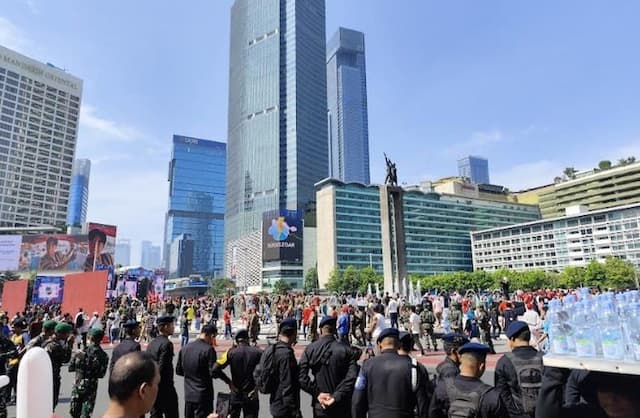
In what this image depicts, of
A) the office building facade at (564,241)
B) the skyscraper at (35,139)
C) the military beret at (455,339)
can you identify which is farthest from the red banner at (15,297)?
the office building facade at (564,241)

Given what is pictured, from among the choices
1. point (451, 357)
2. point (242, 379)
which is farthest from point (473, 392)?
point (242, 379)

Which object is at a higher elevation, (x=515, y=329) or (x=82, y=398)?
(x=515, y=329)

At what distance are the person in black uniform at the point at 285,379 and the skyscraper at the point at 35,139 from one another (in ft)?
428

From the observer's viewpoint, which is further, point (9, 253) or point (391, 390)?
point (9, 253)

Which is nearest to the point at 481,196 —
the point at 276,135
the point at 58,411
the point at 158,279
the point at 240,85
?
the point at 276,135

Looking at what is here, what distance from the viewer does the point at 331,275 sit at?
100m

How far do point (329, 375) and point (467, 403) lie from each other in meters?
1.86

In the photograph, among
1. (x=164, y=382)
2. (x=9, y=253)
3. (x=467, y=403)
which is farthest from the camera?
(x=9, y=253)

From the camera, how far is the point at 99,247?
6388 cm

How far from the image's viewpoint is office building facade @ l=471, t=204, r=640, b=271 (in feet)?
307

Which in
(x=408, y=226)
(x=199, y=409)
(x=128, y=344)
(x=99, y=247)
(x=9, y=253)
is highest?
(x=408, y=226)

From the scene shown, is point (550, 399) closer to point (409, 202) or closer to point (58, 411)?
point (58, 411)

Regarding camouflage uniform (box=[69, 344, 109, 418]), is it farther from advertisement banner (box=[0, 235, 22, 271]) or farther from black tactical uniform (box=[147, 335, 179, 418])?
advertisement banner (box=[0, 235, 22, 271])

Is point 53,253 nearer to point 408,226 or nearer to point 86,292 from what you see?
point 86,292
